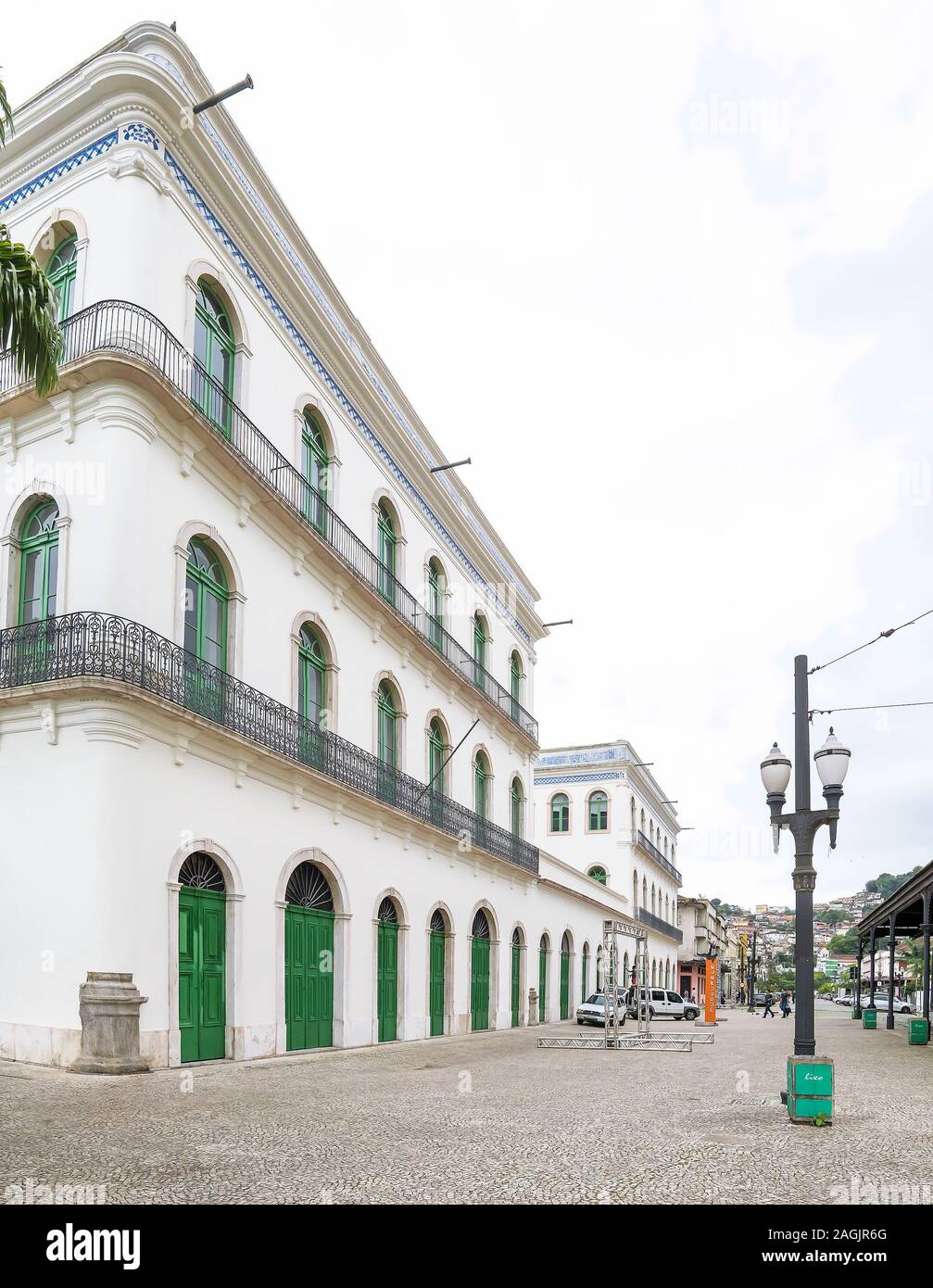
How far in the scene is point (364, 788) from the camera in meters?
20.1

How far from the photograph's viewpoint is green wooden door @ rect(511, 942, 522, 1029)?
2983 centimetres

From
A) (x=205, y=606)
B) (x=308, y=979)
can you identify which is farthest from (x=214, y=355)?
(x=308, y=979)

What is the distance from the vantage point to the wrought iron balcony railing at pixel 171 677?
1304 centimetres

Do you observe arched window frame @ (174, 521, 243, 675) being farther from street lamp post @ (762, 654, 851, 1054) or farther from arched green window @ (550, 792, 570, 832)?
arched green window @ (550, 792, 570, 832)

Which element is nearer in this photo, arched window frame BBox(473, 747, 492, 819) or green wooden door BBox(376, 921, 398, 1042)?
green wooden door BBox(376, 921, 398, 1042)

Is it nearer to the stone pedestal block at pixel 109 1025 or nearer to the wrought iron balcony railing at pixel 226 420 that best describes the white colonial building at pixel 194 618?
the wrought iron balcony railing at pixel 226 420

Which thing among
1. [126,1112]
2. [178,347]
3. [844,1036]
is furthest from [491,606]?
[126,1112]

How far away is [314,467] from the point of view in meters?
20.1

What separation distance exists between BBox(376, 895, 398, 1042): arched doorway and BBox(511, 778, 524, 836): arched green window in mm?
10728

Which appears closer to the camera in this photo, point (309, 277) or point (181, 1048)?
point (181, 1048)

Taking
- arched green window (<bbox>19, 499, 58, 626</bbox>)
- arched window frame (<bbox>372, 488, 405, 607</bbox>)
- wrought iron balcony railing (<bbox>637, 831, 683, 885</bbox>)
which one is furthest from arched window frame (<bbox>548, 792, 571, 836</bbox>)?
arched green window (<bbox>19, 499, 58, 626</bbox>)

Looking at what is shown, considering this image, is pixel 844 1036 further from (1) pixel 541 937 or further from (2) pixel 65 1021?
(2) pixel 65 1021

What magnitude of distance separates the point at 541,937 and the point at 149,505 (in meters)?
22.8

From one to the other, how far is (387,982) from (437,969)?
3465 millimetres
